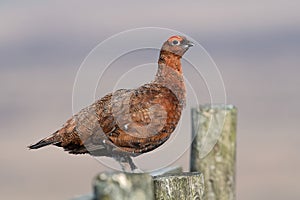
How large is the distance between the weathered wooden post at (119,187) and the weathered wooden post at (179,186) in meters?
1.37

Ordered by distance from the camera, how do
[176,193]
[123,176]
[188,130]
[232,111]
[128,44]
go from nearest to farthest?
[123,176] < [128,44] < [188,130] < [176,193] < [232,111]

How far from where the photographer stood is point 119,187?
406 centimetres

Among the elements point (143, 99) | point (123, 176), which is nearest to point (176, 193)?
point (143, 99)

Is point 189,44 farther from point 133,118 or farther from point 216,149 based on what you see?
point 216,149

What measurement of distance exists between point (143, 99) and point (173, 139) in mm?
346

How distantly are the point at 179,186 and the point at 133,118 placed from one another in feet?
3.36

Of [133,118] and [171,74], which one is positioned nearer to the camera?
[133,118]

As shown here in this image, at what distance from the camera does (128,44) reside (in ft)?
15.6

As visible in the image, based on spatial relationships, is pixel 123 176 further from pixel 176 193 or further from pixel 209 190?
pixel 209 190

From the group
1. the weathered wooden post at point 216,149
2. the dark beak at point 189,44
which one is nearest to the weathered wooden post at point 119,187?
the dark beak at point 189,44

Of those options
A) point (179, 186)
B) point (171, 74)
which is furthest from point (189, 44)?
point (179, 186)

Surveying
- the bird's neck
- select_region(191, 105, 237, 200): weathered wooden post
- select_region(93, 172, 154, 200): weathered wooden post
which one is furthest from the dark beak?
select_region(191, 105, 237, 200): weathered wooden post

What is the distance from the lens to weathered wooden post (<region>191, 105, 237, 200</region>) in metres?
8.27

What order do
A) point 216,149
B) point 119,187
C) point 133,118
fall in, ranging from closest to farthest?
point 119,187 → point 133,118 → point 216,149
